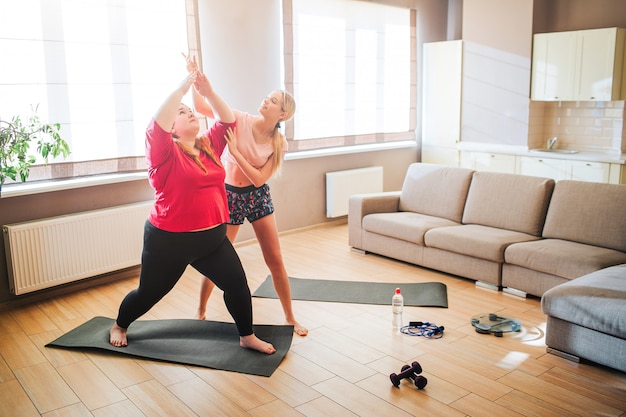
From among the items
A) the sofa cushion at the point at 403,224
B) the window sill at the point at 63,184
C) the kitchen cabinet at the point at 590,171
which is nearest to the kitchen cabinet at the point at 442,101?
the kitchen cabinet at the point at 590,171

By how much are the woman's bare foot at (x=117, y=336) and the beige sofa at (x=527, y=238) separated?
240 centimetres

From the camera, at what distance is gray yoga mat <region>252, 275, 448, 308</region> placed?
4.18 meters

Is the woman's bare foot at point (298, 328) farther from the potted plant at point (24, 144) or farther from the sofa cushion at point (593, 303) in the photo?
the potted plant at point (24, 144)

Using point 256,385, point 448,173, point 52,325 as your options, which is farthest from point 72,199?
point 448,173

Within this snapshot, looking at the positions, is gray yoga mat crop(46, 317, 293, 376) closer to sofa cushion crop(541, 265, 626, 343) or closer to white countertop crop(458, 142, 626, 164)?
sofa cushion crop(541, 265, 626, 343)

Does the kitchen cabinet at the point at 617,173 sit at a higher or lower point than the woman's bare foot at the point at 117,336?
higher

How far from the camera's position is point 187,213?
10.2ft

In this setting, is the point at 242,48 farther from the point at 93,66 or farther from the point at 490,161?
the point at 490,161

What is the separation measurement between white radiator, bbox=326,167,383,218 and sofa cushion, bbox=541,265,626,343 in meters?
3.42

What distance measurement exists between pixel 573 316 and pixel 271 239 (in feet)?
5.70

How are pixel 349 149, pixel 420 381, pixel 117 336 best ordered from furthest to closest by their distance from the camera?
pixel 349 149, pixel 117 336, pixel 420 381

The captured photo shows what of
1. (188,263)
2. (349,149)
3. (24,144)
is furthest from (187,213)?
(349,149)

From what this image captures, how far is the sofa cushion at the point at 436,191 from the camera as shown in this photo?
505cm

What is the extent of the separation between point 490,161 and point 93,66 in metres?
4.43
